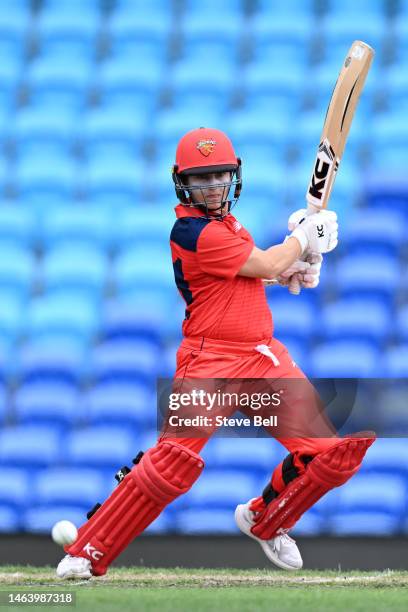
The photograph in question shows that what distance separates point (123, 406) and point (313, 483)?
6.03ft

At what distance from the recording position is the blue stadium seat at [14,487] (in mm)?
5285

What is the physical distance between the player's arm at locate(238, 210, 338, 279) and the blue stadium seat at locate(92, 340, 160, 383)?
1.85 metres

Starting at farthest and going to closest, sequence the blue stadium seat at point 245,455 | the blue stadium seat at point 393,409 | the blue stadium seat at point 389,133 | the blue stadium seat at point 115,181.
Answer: the blue stadium seat at point 115,181, the blue stadium seat at point 389,133, the blue stadium seat at point 393,409, the blue stadium seat at point 245,455

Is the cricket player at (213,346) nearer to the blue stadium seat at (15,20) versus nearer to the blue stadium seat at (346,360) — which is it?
the blue stadium seat at (346,360)

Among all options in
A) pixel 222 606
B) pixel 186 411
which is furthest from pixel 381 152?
pixel 222 606

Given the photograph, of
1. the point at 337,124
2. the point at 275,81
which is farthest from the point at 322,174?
the point at 275,81

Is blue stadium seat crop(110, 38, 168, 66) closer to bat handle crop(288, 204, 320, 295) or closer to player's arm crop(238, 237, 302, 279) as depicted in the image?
bat handle crop(288, 204, 320, 295)

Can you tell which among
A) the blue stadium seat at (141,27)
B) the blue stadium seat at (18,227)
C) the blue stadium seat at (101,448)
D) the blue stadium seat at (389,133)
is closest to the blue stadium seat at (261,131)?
the blue stadium seat at (389,133)

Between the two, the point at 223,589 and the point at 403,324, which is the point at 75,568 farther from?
the point at 403,324

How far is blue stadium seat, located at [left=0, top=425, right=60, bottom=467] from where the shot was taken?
5.48 metres

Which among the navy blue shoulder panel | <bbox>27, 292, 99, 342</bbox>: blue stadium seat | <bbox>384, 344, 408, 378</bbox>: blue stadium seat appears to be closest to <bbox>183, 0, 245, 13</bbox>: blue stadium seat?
<bbox>27, 292, 99, 342</bbox>: blue stadium seat

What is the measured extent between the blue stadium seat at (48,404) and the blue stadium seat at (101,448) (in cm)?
13

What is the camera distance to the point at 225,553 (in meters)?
5.04

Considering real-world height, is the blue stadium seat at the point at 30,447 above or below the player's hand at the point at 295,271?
below
